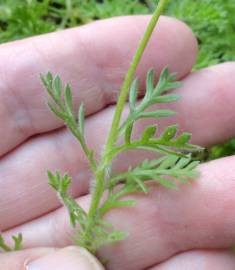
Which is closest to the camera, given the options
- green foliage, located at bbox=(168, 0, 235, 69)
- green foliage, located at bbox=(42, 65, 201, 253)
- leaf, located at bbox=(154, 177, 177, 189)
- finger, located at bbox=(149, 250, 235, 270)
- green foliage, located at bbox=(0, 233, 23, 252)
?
green foliage, located at bbox=(42, 65, 201, 253)

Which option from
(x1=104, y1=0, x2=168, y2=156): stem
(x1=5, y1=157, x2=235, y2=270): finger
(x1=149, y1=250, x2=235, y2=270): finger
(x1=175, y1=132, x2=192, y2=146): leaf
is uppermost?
(x1=104, y1=0, x2=168, y2=156): stem

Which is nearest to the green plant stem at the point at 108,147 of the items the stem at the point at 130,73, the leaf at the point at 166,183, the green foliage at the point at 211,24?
the stem at the point at 130,73

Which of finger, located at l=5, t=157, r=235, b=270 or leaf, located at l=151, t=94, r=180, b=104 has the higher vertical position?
leaf, located at l=151, t=94, r=180, b=104

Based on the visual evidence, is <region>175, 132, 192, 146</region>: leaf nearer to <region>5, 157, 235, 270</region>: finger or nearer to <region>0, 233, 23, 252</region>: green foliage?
<region>5, 157, 235, 270</region>: finger

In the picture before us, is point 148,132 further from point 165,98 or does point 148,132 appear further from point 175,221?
point 175,221

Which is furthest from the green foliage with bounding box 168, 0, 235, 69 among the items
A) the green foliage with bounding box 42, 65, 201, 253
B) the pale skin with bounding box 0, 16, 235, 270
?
the green foliage with bounding box 42, 65, 201, 253

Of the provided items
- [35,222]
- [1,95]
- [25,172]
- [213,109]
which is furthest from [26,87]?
[213,109]

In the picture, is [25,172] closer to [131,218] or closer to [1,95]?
[1,95]
